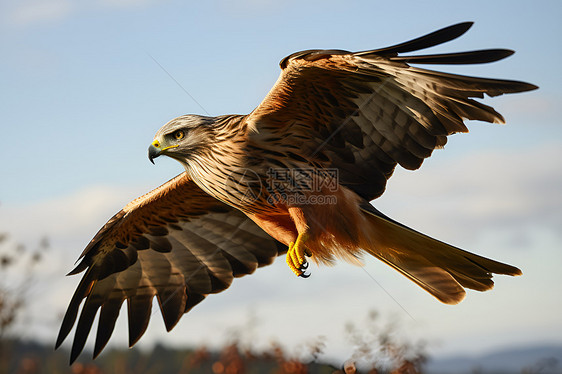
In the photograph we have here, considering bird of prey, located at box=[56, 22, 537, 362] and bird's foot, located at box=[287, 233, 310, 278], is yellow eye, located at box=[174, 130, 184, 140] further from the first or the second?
bird's foot, located at box=[287, 233, 310, 278]

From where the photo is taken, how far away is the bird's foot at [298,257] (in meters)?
4.43

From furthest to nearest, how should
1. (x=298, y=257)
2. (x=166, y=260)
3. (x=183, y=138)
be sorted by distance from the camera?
(x=166, y=260), (x=183, y=138), (x=298, y=257)

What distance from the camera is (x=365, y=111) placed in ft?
15.2

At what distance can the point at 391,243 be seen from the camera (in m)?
4.97

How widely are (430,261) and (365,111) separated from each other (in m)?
1.39

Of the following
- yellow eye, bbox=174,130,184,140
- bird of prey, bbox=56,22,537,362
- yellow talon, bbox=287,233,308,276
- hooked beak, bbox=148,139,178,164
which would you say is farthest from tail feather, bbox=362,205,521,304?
hooked beak, bbox=148,139,178,164

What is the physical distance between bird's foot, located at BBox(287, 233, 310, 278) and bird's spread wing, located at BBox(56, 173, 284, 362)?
1.84m

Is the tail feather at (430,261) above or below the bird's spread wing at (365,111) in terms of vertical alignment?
below

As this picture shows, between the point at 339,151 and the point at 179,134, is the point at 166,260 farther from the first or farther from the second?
the point at 339,151

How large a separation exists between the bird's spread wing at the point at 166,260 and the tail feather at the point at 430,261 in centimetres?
169

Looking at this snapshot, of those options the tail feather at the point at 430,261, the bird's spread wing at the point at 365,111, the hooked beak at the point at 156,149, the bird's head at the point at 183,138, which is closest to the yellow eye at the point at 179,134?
the bird's head at the point at 183,138

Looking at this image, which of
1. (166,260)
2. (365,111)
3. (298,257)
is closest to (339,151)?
(365,111)

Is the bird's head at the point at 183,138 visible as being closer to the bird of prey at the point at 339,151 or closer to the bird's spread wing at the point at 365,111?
the bird of prey at the point at 339,151

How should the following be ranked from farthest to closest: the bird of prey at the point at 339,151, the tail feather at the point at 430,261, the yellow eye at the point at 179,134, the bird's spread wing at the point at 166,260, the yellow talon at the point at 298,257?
the bird's spread wing at the point at 166,260 → the yellow eye at the point at 179,134 → the tail feather at the point at 430,261 → the yellow talon at the point at 298,257 → the bird of prey at the point at 339,151
